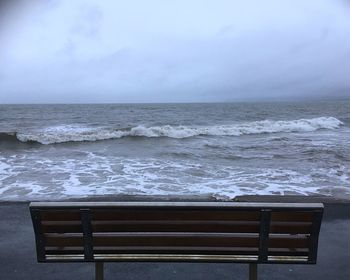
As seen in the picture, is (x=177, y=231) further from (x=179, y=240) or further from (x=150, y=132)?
(x=150, y=132)

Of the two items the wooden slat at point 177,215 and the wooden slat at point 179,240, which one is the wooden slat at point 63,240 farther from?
the wooden slat at point 177,215

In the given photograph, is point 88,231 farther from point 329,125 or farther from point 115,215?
point 329,125

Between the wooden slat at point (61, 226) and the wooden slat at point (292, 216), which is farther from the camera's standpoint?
the wooden slat at point (61, 226)

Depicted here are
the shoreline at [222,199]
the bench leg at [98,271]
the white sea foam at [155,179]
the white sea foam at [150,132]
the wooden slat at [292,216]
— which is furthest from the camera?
the white sea foam at [150,132]

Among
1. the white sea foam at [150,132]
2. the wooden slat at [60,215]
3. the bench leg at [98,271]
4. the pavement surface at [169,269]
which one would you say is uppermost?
the wooden slat at [60,215]

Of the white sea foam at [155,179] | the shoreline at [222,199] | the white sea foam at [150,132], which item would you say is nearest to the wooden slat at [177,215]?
the shoreline at [222,199]

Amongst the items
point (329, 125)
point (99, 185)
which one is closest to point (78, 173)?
point (99, 185)

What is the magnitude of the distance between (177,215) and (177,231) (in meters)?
0.14

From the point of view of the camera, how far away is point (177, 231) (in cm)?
296

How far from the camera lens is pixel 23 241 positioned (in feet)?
16.4

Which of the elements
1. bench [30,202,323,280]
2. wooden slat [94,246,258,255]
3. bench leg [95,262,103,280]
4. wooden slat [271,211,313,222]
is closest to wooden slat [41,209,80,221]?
bench [30,202,323,280]

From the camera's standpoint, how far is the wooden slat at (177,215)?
287 centimetres

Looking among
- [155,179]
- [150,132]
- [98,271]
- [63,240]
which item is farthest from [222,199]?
[150,132]

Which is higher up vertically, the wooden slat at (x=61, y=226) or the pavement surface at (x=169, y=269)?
the wooden slat at (x=61, y=226)
